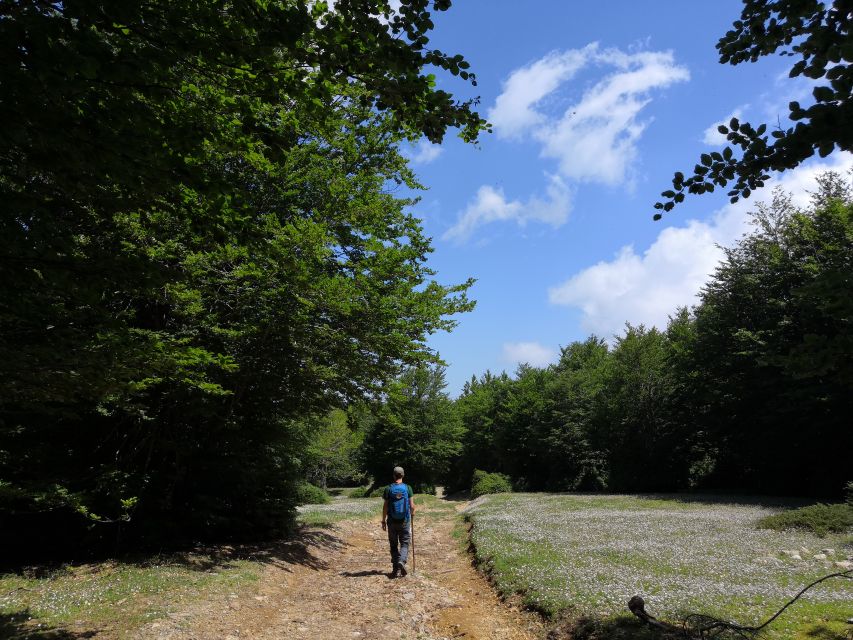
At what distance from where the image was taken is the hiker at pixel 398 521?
36.8 ft

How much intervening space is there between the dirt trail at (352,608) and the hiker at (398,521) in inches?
16.4

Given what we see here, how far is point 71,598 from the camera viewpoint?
8.15 m

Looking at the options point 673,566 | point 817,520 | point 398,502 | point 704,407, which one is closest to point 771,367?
point 704,407

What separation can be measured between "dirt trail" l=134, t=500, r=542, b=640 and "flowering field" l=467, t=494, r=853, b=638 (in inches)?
28.2

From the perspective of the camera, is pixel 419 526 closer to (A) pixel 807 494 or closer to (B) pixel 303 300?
(B) pixel 303 300

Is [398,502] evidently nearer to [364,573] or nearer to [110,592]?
[364,573]

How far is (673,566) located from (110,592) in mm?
11024

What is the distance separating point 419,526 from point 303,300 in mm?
15824

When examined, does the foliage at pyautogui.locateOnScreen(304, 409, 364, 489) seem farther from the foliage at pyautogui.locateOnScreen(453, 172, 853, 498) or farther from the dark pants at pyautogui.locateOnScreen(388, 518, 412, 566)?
the foliage at pyautogui.locateOnScreen(453, 172, 853, 498)

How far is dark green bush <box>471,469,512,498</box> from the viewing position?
39.5m

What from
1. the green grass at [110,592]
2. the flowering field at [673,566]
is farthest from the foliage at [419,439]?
the green grass at [110,592]

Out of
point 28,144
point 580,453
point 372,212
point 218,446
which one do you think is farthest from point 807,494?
point 28,144

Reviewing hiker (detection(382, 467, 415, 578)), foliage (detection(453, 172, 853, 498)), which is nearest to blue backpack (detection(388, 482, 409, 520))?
hiker (detection(382, 467, 415, 578))

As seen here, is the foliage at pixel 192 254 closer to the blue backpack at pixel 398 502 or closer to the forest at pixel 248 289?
the forest at pixel 248 289
